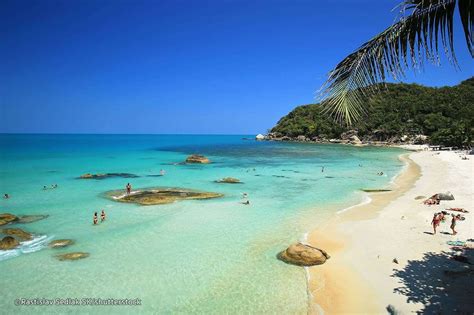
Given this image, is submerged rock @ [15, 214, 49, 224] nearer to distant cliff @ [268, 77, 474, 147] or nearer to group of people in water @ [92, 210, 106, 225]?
group of people in water @ [92, 210, 106, 225]

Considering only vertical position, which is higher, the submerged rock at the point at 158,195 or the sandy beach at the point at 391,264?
the sandy beach at the point at 391,264

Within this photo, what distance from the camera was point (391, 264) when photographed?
13148mm

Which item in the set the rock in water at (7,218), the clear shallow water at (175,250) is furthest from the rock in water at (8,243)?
the rock in water at (7,218)

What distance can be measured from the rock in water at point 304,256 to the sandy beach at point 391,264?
0.36 metres

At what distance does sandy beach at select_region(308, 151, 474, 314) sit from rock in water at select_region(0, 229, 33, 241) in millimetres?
15460

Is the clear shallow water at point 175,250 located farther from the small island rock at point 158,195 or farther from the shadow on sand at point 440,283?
the shadow on sand at point 440,283

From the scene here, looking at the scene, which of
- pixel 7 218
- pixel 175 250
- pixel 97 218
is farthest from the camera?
pixel 97 218

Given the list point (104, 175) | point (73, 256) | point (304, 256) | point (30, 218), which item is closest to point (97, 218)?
point (30, 218)

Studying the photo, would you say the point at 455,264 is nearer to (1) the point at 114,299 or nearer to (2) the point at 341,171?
(1) the point at 114,299

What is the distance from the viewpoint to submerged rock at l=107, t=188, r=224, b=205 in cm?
2666

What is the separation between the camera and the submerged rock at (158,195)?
26.7 metres

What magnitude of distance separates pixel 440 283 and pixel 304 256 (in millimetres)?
4930

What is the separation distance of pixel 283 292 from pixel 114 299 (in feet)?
20.1

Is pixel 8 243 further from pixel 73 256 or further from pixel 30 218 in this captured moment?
pixel 30 218
